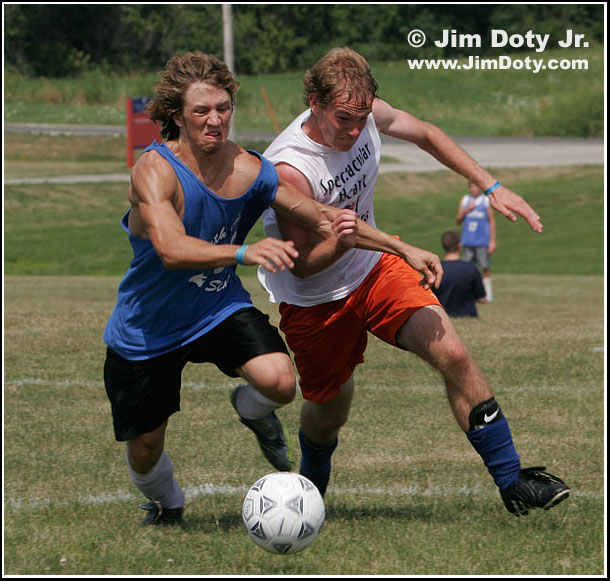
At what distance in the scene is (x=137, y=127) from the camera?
30.6 m

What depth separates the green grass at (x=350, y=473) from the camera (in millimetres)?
4648

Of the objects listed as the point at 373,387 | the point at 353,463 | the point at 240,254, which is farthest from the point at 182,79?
the point at 373,387

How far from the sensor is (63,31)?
2031 inches

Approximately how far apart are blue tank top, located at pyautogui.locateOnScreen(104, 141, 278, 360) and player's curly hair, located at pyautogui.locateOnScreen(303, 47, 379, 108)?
0.46 metres

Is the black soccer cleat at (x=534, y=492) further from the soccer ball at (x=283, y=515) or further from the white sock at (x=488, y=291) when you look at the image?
the white sock at (x=488, y=291)

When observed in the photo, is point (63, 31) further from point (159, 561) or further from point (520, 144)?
point (159, 561)

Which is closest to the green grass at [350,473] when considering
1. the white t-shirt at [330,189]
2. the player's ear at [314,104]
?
the white t-shirt at [330,189]

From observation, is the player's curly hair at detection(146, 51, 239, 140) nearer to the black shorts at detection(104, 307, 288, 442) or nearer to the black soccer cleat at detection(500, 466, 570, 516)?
the black shorts at detection(104, 307, 288, 442)

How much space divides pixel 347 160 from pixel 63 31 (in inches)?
1938

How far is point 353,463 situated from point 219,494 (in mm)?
1067

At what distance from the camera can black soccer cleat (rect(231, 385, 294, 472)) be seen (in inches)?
205

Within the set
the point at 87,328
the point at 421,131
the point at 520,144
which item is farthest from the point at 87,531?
the point at 520,144

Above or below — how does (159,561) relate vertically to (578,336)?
above

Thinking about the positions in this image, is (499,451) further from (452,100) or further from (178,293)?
(452,100)
